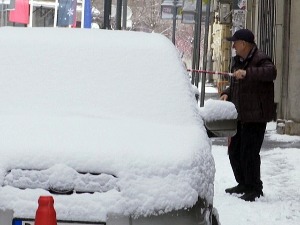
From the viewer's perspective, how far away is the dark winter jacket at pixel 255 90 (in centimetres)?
944

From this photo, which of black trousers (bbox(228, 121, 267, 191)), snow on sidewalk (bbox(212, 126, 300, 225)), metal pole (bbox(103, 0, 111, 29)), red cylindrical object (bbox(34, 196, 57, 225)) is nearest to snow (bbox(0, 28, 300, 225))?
red cylindrical object (bbox(34, 196, 57, 225))

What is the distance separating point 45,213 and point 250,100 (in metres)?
5.63

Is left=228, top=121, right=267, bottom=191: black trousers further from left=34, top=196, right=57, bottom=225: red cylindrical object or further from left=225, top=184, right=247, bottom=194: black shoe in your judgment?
left=34, top=196, right=57, bottom=225: red cylindrical object

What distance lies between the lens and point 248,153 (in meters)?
9.75

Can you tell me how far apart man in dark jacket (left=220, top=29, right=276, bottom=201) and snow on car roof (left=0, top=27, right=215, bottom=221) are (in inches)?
129

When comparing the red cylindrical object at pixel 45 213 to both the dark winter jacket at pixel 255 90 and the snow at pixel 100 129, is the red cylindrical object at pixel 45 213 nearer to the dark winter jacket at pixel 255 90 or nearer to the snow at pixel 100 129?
the snow at pixel 100 129

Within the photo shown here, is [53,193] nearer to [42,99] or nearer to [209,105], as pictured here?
[42,99]

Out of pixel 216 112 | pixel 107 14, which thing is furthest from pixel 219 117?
pixel 107 14

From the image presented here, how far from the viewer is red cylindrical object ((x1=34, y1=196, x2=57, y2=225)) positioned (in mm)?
4145

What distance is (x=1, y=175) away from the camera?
15.2ft

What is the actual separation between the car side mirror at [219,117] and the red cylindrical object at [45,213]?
6.11 feet

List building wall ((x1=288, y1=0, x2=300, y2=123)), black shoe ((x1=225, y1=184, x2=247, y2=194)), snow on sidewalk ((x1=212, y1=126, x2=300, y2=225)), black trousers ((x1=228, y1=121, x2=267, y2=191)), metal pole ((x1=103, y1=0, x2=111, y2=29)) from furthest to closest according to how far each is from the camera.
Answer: metal pole ((x1=103, y1=0, x2=111, y2=29)), building wall ((x1=288, y1=0, x2=300, y2=123)), black shoe ((x1=225, y1=184, x2=247, y2=194)), black trousers ((x1=228, y1=121, x2=267, y2=191)), snow on sidewalk ((x1=212, y1=126, x2=300, y2=225))

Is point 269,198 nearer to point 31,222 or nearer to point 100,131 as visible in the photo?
point 100,131

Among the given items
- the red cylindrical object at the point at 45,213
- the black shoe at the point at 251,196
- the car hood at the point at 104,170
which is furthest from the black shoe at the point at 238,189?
the red cylindrical object at the point at 45,213
